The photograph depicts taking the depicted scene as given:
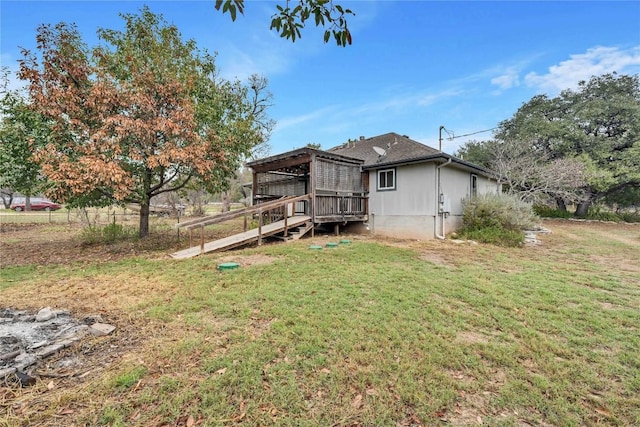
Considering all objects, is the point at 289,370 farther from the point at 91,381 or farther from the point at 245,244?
the point at 245,244

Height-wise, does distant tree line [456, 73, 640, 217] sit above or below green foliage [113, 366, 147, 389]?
above

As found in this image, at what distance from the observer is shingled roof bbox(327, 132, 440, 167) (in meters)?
10.9

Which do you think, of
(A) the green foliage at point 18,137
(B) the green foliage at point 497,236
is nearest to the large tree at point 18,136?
(A) the green foliage at point 18,137

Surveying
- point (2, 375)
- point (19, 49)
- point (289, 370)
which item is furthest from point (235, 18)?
point (19, 49)

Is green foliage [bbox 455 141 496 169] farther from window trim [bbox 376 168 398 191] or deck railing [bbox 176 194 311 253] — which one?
deck railing [bbox 176 194 311 253]

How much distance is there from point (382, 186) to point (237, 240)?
20.7ft

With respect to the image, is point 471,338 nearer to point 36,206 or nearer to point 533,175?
point 533,175

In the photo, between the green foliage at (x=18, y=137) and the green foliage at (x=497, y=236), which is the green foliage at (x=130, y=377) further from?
the green foliage at (x=497, y=236)

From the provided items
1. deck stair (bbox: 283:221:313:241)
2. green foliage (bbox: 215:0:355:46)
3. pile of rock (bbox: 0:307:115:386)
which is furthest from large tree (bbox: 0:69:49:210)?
green foliage (bbox: 215:0:355:46)

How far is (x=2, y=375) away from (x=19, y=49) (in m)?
8.52

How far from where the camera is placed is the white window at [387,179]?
10961 mm

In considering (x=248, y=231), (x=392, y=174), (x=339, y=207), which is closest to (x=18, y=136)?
(x=248, y=231)

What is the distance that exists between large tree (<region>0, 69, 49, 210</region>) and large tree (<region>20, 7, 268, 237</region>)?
59 cm

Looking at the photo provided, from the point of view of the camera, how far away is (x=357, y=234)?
11820mm
